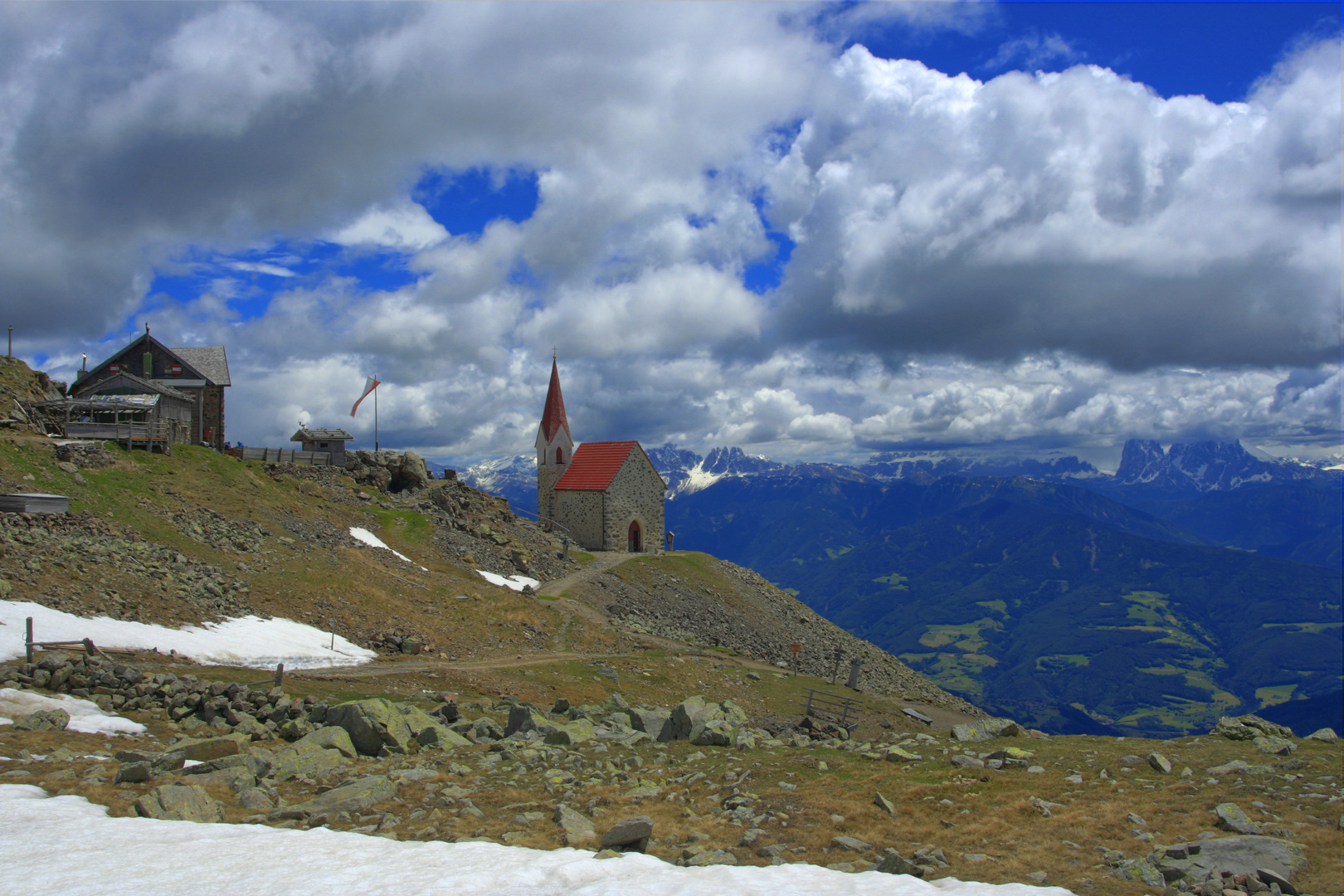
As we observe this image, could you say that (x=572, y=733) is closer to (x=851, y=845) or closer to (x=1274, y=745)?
(x=851, y=845)

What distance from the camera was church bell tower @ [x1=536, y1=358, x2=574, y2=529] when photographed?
72.9 meters

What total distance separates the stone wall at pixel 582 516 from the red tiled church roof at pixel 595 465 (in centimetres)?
72

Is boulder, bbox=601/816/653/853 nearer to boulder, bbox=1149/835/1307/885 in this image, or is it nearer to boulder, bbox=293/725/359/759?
boulder, bbox=293/725/359/759

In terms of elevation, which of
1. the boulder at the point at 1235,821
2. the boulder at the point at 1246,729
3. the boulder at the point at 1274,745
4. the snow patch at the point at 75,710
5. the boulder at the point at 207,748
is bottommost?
the boulder at the point at 1246,729

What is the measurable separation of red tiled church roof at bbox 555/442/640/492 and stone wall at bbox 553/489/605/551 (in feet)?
2.35

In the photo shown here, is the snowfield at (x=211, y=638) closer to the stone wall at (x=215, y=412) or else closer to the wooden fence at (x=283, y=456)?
the wooden fence at (x=283, y=456)

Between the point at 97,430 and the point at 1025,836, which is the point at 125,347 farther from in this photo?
the point at 1025,836

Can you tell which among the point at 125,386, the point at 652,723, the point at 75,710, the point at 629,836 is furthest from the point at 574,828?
Answer: the point at 125,386

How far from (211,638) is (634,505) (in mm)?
45002

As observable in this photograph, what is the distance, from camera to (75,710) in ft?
56.9

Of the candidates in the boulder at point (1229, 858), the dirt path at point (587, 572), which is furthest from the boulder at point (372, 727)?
the dirt path at point (587, 572)

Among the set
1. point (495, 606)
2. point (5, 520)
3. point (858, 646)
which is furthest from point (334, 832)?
point (858, 646)

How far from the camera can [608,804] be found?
14.5 m

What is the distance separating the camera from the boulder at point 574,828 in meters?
12.3
